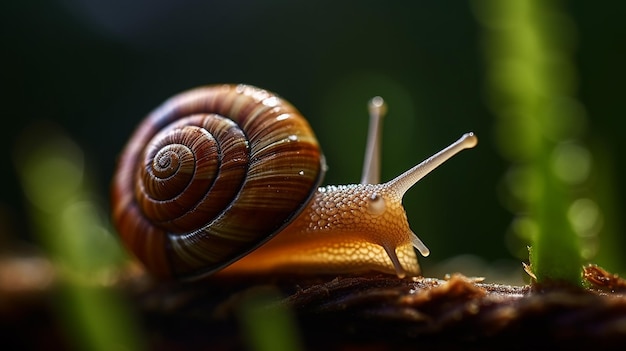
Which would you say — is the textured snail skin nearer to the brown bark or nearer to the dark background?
the brown bark

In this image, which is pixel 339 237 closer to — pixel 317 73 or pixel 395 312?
pixel 395 312

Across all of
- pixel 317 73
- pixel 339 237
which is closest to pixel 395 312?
pixel 339 237

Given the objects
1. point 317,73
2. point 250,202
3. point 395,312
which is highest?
point 317,73

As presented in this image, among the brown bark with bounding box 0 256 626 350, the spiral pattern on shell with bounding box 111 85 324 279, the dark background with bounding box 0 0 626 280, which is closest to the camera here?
the brown bark with bounding box 0 256 626 350

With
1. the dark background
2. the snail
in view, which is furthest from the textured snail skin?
the dark background

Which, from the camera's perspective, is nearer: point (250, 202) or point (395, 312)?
point (395, 312)

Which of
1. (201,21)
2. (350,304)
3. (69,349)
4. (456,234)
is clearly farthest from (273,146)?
(201,21)

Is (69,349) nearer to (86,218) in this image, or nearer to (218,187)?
(86,218)

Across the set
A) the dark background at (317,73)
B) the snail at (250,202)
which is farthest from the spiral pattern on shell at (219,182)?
the dark background at (317,73)
